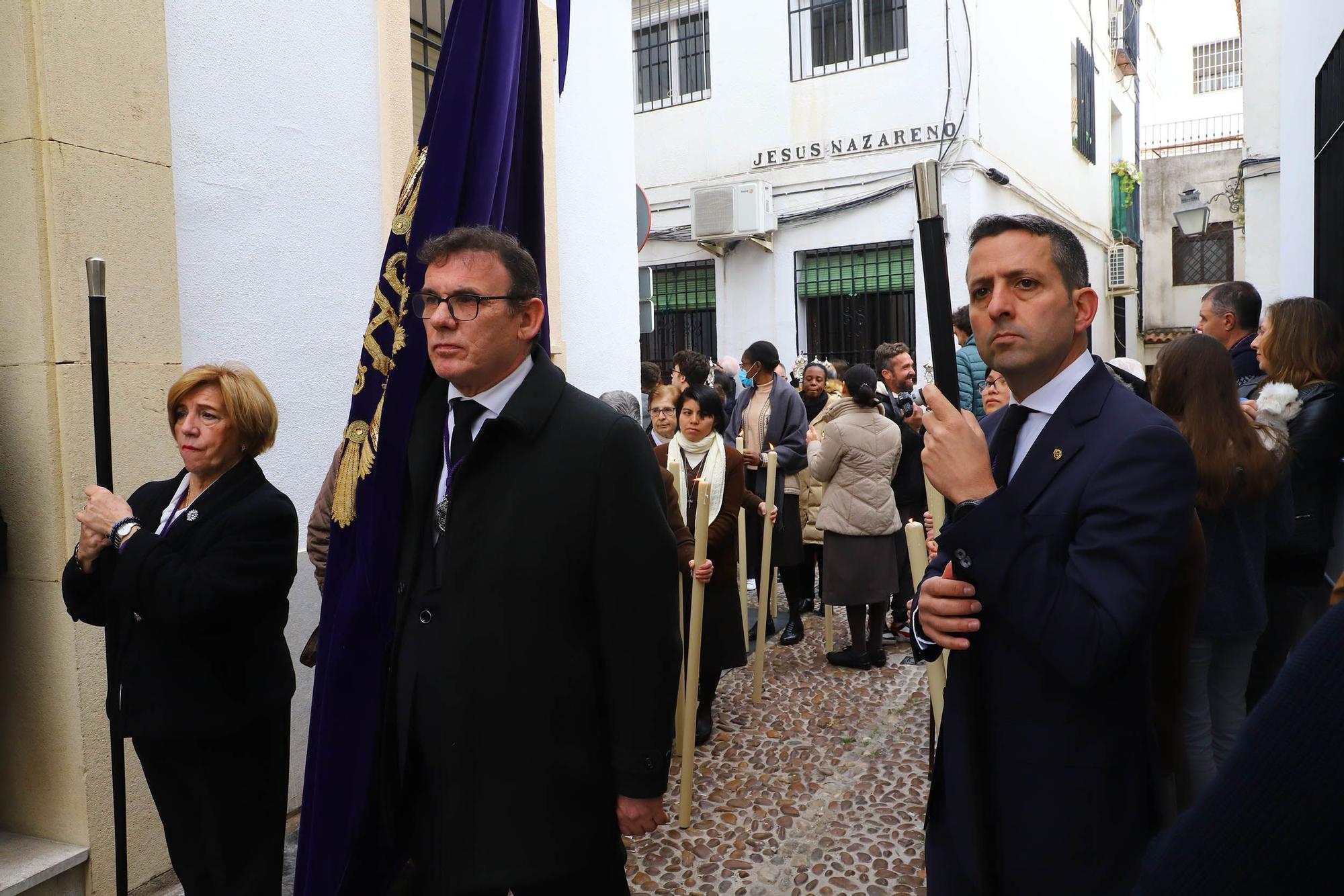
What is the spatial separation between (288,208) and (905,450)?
14.5 ft

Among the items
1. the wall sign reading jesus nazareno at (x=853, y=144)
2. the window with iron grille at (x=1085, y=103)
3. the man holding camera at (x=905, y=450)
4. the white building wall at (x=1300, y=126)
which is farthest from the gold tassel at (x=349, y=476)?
the window with iron grille at (x=1085, y=103)

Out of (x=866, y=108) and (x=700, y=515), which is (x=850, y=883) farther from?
(x=866, y=108)

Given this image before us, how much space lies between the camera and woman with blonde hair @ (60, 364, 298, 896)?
2.82m

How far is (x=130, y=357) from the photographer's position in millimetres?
3633

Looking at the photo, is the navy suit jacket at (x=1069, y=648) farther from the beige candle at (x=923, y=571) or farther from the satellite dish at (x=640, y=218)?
the satellite dish at (x=640, y=218)

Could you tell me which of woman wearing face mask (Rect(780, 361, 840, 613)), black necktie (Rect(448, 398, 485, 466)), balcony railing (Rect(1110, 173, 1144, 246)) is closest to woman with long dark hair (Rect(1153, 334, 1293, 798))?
black necktie (Rect(448, 398, 485, 466))

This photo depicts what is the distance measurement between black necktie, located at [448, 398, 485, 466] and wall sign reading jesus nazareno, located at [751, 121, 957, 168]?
12.4 meters

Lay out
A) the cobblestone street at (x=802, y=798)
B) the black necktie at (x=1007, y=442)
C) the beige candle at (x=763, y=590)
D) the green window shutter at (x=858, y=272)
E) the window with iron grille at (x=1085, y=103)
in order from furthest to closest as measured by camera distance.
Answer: the window with iron grille at (x=1085, y=103), the green window shutter at (x=858, y=272), the beige candle at (x=763, y=590), the cobblestone street at (x=802, y=798), the black necktie at (x=1007, y=442)

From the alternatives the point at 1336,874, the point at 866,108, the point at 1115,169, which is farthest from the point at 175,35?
the point at 1115,169

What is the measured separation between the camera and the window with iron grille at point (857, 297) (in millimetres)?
13984

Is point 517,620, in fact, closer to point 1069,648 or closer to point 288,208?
point 1069,648

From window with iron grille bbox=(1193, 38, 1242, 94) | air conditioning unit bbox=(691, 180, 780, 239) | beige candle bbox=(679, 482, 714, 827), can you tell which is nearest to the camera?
beige candle bbox=(679, 482, 714, 827)

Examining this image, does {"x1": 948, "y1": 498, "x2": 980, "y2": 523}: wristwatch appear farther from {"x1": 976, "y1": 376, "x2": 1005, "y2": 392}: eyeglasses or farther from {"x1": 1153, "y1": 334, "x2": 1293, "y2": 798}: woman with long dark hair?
{"x1": 976, "y1": 376, "x2": 1005, "y2": 392}: eyeglasses

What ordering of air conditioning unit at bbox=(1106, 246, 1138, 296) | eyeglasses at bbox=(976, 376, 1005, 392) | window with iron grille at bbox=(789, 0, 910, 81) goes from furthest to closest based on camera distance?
air conditioning unit at bbox=(1106, 246, 1138, 296)
window with iron grille at bbox=(789, 0, 910, 81)
eyeglasses at bbox=(976, 376, 1005, 392)
